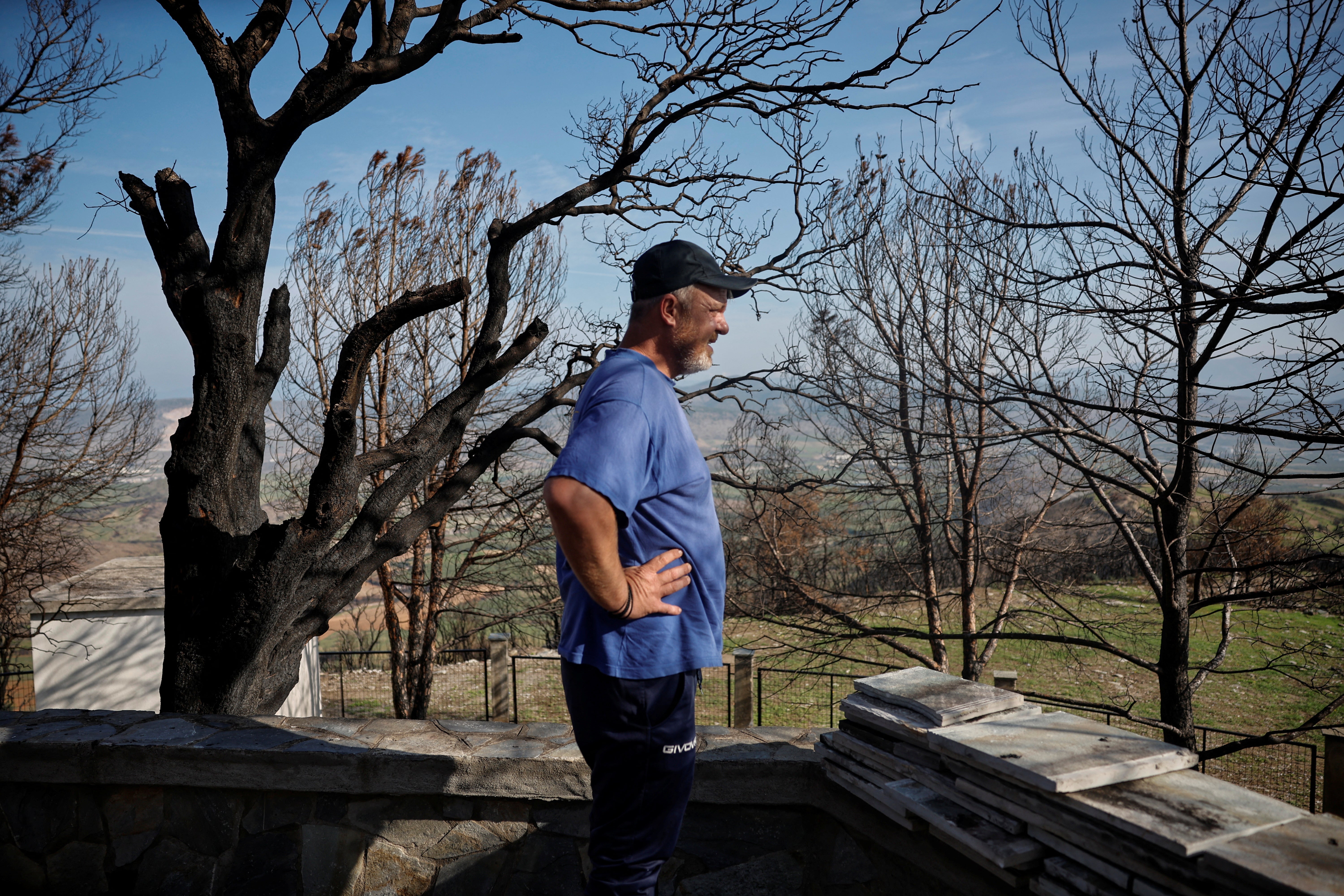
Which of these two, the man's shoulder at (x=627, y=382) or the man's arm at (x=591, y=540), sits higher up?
the man's shoulder at (x=627, y=382)

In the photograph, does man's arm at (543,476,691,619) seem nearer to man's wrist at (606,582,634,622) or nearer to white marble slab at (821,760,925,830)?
man's wrist at (606,582,634,622)

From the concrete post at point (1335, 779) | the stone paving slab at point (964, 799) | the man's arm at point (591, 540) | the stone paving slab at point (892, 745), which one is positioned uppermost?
the man's arm at point (591, 540)

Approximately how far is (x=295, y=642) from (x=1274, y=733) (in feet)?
21.0

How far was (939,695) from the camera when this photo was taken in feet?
7.66

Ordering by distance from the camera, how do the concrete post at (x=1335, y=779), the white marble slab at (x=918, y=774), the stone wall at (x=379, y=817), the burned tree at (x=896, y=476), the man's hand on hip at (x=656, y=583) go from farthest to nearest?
the burned tree at (x=896, y=476) < the concrete post at (x=1335, y=779) < the stone wall at (x=379, y=817) < the white marble slab at (x=918, y=774) < the man's hand on hip at (x=656, y=583)

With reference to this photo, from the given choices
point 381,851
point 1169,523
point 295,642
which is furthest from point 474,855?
point 1169,523

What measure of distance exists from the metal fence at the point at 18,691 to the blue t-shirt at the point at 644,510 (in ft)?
43.8

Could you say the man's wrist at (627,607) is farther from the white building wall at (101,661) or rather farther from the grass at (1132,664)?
the white building wall at (101,661)

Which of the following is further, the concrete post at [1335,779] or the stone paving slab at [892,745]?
the concrete post at [1335,779]

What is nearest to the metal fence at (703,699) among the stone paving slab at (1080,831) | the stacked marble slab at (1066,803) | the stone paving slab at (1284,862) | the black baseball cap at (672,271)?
the stacked marble slab at (1066,803)

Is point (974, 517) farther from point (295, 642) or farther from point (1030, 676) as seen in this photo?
point (1030, 676)

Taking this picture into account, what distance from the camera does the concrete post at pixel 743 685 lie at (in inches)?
437

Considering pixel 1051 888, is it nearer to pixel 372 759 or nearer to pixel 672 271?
pixel 672 271

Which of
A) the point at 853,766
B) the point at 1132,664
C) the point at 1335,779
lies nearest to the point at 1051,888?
the point at 853,766
